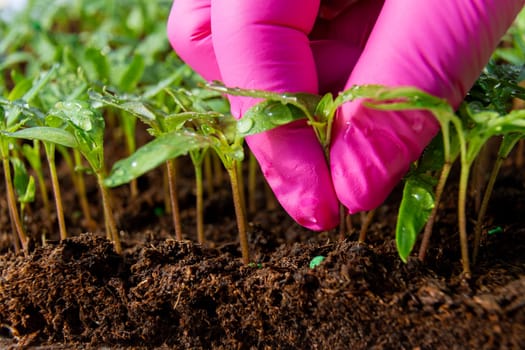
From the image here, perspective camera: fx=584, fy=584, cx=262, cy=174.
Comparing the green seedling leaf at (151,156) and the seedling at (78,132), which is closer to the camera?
the green seedling leaf at (151,156)

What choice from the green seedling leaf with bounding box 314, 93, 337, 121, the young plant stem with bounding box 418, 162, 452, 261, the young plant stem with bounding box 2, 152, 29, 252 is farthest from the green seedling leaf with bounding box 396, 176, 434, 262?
the young plant stem with bounding box 2, 152, 29, 252

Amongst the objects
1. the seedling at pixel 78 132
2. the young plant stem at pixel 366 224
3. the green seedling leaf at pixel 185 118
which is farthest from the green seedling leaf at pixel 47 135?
the young plant stem at pixel 366 224

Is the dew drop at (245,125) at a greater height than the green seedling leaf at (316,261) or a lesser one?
greater

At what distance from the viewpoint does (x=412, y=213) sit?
598 millimetres

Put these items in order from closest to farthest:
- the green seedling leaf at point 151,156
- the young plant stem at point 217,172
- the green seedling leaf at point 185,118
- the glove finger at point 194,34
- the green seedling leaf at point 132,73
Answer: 1. the green seedling leaf at point 151,156
2. the green seedling leaf at point 185,118
3. the glove finger at point 194,34
4. the green seedling leaf at point 132,73
5. the young plant stem at point 217,172

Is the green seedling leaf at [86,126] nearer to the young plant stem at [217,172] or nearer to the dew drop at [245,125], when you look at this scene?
the dew drop at [245,125]

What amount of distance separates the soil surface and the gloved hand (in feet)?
0.26

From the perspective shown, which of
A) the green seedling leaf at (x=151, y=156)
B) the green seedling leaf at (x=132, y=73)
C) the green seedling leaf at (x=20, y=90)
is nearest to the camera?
the green seedling leaf at (x=151, y=156)

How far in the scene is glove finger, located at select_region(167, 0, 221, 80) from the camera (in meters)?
0.78

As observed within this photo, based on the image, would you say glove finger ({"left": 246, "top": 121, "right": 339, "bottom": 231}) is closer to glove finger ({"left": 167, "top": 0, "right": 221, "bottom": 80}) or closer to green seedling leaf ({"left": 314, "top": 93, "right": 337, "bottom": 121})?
green seedling leaf ({"left": 314, "top": 93, "right": 337, "bottom": 121})

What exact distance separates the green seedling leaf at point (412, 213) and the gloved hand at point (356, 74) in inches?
1.7

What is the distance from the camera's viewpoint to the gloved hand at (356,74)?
621 millimetres

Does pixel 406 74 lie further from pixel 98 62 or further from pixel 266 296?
pixel 98 62

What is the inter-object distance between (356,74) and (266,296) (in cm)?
27
